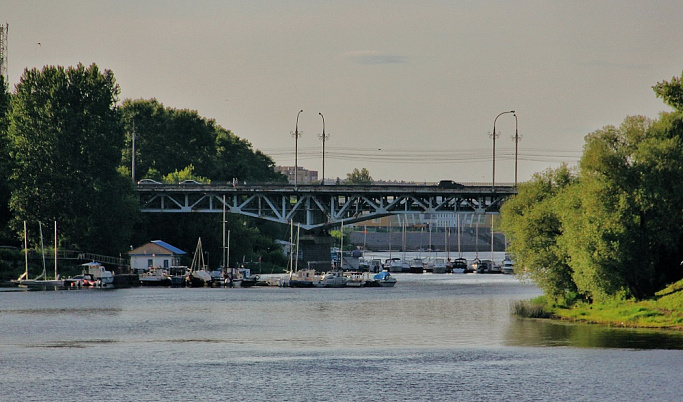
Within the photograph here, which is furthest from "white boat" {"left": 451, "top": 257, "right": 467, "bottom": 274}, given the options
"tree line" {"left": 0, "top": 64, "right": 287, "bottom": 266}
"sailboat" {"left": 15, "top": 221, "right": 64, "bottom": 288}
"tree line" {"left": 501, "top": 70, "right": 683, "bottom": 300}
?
"tree line" {"left": 501, "top": 70, "right": 683, "bottom": 300}

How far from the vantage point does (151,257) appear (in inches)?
5236

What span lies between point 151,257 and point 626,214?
260 feet

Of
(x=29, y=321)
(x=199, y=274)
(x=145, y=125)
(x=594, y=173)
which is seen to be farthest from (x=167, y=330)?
(x=145, y=125)

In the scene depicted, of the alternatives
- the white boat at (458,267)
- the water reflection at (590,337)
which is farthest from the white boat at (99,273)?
the white boat at (458,267)

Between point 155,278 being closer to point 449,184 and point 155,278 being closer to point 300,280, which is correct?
point 300,280

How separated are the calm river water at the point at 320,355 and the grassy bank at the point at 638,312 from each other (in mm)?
2016

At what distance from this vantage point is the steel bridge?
140 metres

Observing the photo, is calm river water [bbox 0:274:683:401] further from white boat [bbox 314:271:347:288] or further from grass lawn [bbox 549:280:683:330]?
white boat [bbox 314:271:347:288]

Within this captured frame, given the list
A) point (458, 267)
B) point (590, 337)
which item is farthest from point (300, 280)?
point (458, 267)

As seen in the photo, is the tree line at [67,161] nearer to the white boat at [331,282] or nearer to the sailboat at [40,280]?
the sailboat at [40,280]

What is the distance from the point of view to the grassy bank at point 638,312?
64062 millimetres

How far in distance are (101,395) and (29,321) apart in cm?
3256

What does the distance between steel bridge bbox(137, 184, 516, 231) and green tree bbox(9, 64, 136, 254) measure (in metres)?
15.2

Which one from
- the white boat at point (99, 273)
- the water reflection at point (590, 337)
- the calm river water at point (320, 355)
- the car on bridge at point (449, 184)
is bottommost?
the calm river water at point (320, 355)
